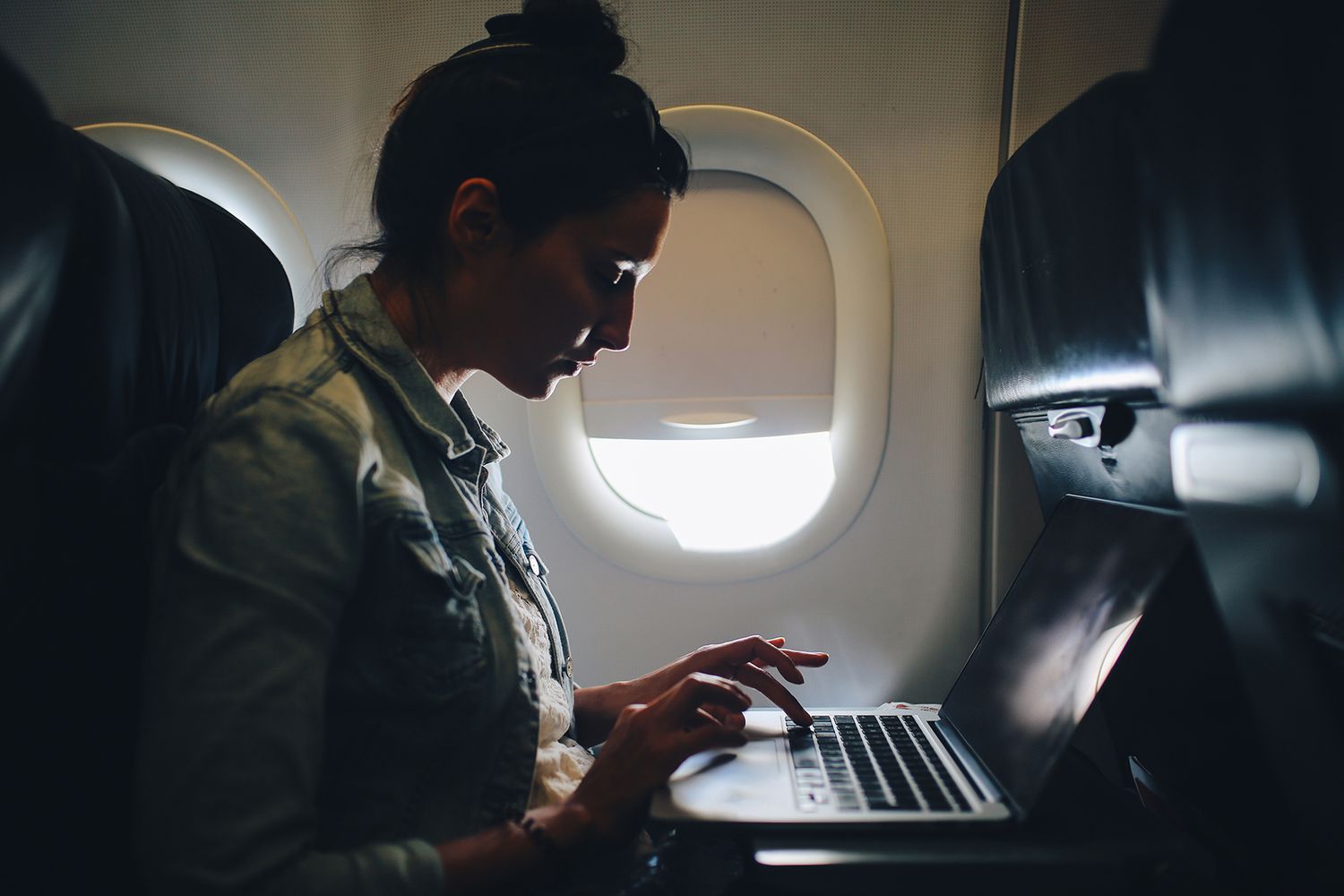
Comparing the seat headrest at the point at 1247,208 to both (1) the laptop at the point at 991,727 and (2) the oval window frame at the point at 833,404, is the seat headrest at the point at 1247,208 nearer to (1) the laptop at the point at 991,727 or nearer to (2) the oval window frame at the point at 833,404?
(1) the laptop at the point at 991,727

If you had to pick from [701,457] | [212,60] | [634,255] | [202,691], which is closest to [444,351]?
[634,255]

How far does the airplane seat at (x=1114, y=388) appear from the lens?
708 millimetres

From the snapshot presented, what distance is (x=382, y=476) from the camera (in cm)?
65

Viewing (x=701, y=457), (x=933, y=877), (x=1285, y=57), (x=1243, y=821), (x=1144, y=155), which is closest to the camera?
(x=1285, y=57)

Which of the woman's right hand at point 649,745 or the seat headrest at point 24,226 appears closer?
the seat headrest at point 24,226

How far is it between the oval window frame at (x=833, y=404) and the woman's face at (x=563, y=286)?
0.48 metres

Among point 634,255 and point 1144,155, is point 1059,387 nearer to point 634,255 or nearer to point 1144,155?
point 1144,155

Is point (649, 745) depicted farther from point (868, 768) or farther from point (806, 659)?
point (806, 659)

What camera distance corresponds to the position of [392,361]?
0.76 m

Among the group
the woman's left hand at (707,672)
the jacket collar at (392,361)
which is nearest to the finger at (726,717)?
the woman's left hand at (707,672)

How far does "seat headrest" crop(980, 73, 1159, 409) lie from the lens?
696 millimetres

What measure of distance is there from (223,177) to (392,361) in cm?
87

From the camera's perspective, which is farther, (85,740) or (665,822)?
(665,822)

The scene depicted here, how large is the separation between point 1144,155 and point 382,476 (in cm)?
61
